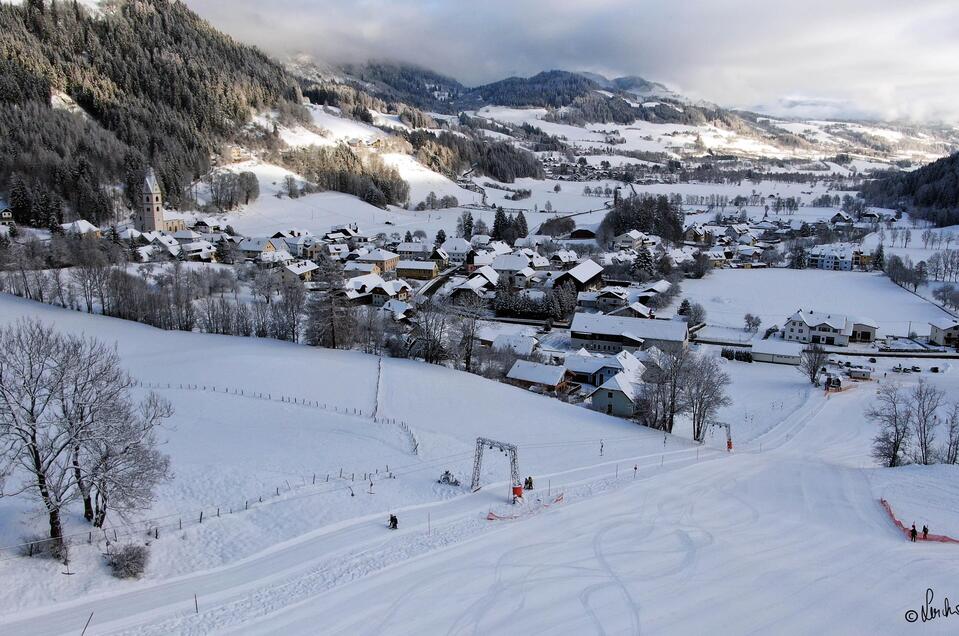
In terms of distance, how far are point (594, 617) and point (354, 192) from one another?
9934cm

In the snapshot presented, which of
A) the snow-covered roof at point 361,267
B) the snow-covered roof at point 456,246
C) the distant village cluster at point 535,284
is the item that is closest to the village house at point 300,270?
the distant village cluster at point 535,284

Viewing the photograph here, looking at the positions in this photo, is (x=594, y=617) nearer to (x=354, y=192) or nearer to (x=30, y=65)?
(x=354, y=192)

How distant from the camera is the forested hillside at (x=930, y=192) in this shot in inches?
4021

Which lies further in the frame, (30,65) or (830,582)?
(30,65)

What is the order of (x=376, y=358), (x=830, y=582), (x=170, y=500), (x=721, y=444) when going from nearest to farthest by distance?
1. (x=830, y=582)
2. (x=170, y=500)
3. (x=721, y=444)
4. (x=376, y=358)

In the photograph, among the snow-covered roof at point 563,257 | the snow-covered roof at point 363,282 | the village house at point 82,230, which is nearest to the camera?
the snow-covered roof at point 363,282

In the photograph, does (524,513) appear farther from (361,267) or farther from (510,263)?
(510,263)

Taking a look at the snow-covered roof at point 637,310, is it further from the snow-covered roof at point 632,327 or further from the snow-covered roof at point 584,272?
the snow-covered roof at point 584,272

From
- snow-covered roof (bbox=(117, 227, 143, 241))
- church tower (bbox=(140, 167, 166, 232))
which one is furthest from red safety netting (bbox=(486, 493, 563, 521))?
church tower (bbox=(140, 167, 166, 232))

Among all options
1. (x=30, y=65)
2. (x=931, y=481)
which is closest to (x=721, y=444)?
(x=931, y=481)

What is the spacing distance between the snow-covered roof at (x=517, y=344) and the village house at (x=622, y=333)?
6.20 metres

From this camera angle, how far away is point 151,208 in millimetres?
70688

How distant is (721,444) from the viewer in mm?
26578

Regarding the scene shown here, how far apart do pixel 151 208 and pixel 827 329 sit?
245 ft
